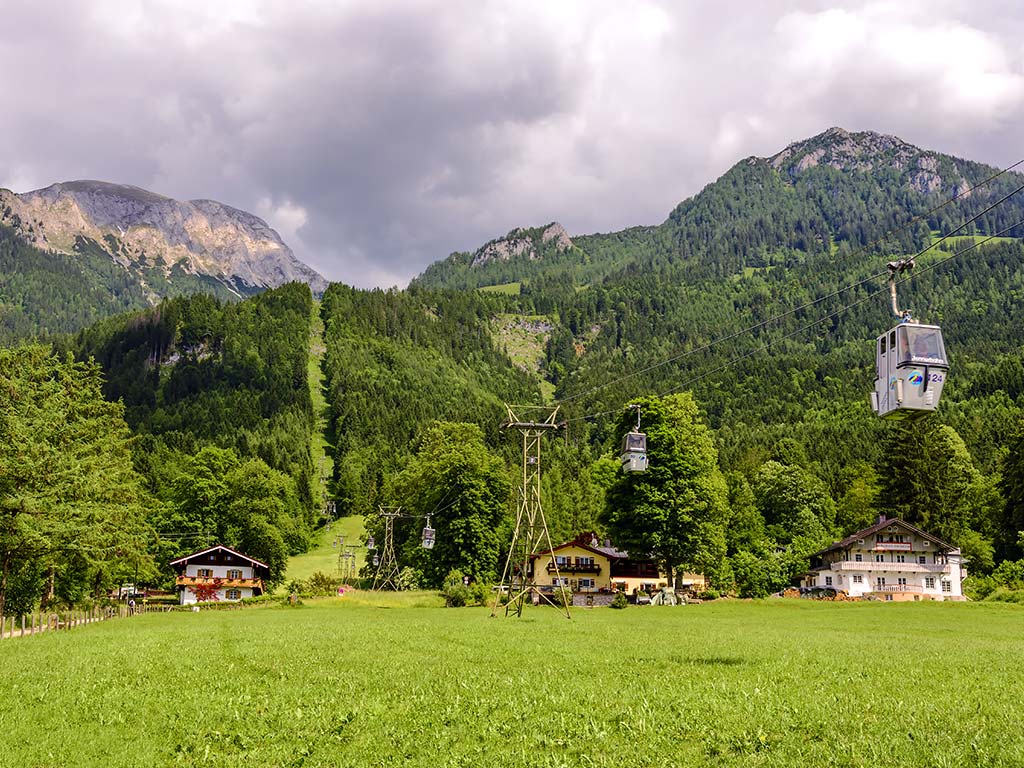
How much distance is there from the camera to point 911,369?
22.6 meters

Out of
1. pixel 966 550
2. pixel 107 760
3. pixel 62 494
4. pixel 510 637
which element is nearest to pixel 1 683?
pixel 107 760

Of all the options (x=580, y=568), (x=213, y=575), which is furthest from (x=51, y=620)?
(x=580, y=568)

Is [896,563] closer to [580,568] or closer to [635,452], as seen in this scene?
[580,568]

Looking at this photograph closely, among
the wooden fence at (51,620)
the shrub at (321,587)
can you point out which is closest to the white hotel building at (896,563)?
the shrub at (321,587)

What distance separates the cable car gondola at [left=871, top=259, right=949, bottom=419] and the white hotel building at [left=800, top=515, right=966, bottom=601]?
228 ft

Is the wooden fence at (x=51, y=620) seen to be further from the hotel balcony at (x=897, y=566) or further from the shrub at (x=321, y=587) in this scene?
the hotel balcony at (x=897, y=566)

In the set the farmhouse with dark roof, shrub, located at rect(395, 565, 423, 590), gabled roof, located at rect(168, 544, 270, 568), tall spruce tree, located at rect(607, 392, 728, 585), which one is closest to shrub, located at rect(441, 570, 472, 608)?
tall spruce tree, located at rect(607, 392, 728, 585)

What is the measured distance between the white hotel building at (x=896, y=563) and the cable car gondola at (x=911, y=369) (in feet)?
228

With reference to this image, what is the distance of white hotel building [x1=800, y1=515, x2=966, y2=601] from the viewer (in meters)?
86.9

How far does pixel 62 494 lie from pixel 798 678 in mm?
41990

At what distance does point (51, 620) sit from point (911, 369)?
49.1 metres

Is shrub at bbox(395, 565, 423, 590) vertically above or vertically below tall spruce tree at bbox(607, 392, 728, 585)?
below

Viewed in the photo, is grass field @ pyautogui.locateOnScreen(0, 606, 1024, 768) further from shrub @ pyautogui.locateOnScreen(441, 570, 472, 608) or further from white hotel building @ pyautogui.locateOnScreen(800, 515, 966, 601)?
white hotel building @ pyautogui.locateOnScreen(800, 515, 966, 601)

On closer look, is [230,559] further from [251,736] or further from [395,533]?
[251,736]
